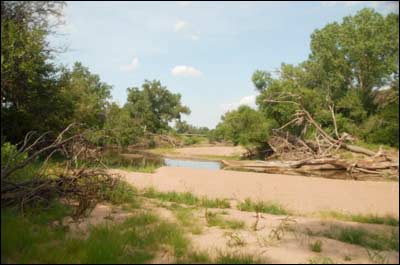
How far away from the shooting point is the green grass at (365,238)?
6.34 meters

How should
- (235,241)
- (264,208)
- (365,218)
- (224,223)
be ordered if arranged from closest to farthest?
(235,241) → (224,223) → (365,218) → (264,208)

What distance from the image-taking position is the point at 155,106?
66.5 metres

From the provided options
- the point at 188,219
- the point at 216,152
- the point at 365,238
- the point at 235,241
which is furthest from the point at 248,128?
the point at 235,241

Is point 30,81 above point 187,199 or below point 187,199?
above

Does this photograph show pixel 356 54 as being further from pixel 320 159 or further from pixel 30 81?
pixel 30 81

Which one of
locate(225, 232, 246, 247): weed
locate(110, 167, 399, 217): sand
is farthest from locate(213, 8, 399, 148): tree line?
locate(225, 232, 246, 247): weed

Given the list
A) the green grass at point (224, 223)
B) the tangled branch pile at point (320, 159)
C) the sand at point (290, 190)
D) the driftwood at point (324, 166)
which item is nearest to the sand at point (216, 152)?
the tangled branch pile at point (320, 159)

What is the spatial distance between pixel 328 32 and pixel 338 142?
26625 mm

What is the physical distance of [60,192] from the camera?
7676 mm

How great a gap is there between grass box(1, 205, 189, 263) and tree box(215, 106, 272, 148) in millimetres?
25450

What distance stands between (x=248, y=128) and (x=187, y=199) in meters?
25.7

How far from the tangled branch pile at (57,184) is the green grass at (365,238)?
16.5 feet

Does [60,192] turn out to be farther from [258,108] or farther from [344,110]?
[344,110]

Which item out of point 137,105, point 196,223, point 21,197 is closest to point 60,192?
point 21,197
